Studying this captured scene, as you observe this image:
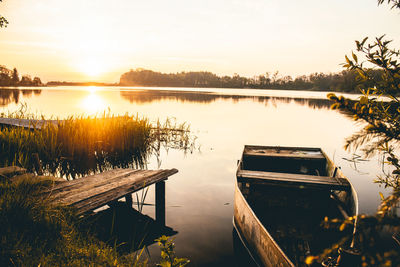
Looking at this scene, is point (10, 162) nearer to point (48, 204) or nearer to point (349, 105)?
point (48, 204)

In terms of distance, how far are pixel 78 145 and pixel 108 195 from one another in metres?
5.30

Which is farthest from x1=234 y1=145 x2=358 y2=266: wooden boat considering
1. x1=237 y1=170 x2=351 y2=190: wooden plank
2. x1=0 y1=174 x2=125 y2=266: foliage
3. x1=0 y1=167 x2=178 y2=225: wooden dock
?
x1=0 y1=174 x2=125 y2=266: foliage

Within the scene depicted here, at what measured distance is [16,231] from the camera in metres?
3.36

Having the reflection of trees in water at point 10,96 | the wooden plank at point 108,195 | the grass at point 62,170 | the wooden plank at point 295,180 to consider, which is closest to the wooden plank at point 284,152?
the wooden plank at point 295,180

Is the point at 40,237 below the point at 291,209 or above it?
above

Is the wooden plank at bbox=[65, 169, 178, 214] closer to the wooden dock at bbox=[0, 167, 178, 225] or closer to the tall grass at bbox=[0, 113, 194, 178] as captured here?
the wooden dock at bbox=[0, 167, 178, 225]

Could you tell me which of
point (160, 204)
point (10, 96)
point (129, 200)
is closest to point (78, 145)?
point (129, 200)

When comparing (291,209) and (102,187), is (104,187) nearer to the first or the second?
(102,187)

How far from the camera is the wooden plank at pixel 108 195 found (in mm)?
4457

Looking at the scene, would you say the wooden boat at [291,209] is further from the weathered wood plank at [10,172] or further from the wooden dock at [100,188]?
the weathered wood plank at [10,172]

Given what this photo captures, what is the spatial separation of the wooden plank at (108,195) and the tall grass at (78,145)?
3913 mm

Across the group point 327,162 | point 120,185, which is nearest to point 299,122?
point 327,162

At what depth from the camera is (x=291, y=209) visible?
664cm

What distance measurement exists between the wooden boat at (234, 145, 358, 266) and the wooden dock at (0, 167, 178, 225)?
2183 millimetres
